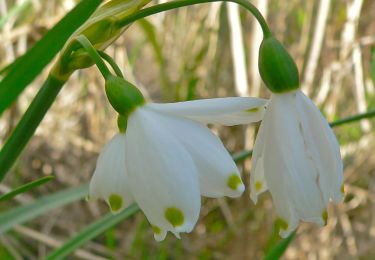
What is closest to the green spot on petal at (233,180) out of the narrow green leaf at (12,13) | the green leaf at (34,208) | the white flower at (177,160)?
the white flower at (177,160)

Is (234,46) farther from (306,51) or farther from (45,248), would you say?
(45,248)

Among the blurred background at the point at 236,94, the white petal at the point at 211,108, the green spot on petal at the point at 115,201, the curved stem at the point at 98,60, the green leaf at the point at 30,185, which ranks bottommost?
the blurred background at the point at 236,94

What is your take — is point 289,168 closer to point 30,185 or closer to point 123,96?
point 123,96

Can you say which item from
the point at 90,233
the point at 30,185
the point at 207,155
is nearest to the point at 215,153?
the point at 207,155

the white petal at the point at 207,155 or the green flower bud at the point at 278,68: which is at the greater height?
the green flower bud at the point at 278,68

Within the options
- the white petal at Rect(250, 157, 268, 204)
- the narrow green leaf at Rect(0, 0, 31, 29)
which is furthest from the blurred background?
the white petal at Rect(250, 157, 268, 204)

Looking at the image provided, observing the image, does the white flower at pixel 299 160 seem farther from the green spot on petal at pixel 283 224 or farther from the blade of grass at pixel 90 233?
the blade of grass at pixel 90 233
